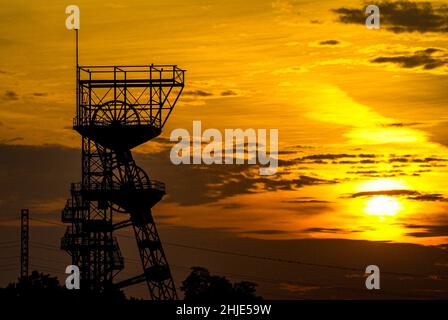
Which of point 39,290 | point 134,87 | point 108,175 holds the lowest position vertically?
point 39,290

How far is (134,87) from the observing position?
364ft

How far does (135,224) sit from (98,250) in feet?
16.3
